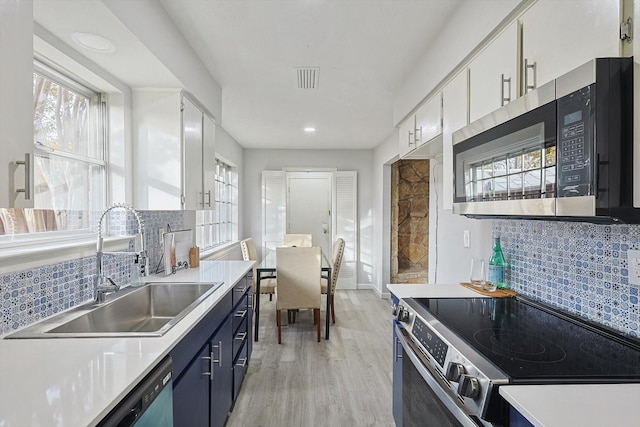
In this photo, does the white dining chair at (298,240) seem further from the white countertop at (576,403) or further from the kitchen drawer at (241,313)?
the white countertop at (576,403)

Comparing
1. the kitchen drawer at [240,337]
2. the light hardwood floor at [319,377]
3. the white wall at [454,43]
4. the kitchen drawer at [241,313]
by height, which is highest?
the white wall at [454,43]

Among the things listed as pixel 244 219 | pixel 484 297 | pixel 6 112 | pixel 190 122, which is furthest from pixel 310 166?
pixel 6 112

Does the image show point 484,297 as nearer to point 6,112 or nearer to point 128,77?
point 6,112

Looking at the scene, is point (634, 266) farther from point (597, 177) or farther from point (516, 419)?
point (516, 419)

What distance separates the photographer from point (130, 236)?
214 cm

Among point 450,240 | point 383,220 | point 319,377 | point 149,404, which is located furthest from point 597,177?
point 383,220

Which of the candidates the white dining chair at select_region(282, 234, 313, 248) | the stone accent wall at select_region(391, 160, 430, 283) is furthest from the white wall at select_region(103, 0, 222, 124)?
the stone accent wall at select_region(391, 160, 430, 283)

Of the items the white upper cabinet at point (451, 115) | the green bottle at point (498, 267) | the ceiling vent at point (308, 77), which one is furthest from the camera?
the ceiling vent at point (308, 77)

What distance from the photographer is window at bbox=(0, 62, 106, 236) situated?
5.14ft

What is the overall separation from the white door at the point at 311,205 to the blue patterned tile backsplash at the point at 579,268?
13.7 feet

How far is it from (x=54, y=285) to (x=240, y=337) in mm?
1231

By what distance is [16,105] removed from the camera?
94cm

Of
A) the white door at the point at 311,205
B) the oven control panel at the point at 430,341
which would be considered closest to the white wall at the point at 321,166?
the white door at the point at 311,205

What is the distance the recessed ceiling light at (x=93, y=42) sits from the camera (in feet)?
5.06
